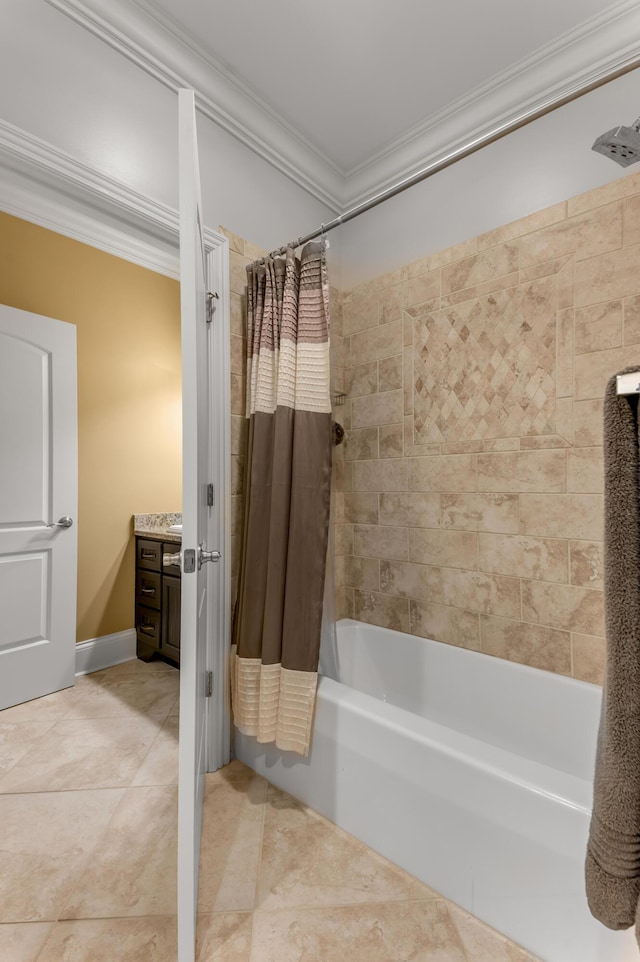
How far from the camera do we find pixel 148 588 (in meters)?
2.84

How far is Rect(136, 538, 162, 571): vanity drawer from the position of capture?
275 cm

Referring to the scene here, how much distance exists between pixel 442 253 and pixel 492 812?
Answer: 6.54 ft

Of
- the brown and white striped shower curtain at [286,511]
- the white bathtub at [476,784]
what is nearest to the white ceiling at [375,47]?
the brown and white striped shower curtain at [286,511]

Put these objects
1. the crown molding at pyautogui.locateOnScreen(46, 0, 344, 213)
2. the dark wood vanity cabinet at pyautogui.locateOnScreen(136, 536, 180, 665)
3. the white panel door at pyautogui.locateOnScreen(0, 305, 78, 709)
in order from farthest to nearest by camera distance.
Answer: the dark wood vanity cabinet at pyautogui.locateOnScreen(136, 536, 180, 665), the white panel door at pyautogui.locateOnScreen(0, 305, 78, 709), the crown molding at pyautogui.locateOnScreen(46, 0, 344, 213)

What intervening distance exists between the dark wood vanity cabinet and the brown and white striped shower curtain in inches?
40.6

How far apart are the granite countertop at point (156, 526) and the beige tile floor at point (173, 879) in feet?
3.69

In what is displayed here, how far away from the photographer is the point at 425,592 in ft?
6.66

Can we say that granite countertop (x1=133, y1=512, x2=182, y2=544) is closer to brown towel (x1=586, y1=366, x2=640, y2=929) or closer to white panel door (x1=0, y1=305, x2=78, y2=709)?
white panel door (x1=0, y1=305, x2=78, y2=709)

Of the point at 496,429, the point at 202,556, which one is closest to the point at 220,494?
the point at 202,556

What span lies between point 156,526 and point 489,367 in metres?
2.35

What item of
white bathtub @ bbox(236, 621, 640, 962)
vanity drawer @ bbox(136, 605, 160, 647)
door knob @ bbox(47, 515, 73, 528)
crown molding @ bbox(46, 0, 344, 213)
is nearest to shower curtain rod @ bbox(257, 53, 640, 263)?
crown molding @ bbox(46, 0, 344, 213)

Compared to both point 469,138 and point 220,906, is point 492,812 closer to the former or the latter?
point 220,906

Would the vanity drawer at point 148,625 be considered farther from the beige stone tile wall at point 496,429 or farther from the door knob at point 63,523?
the beige stone tile wall at point 496,429

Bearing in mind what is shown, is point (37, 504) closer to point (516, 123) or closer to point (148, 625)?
point (148, 625)
